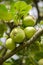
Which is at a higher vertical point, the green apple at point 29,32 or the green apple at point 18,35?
the green apple at point 29,32

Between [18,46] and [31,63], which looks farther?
[31,63]

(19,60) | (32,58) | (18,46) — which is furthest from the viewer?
(19,60)

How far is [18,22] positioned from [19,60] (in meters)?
0.22

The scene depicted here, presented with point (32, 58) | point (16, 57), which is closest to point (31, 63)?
point (32, 58)

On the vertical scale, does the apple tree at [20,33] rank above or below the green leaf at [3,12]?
below

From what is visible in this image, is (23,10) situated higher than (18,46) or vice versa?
(23,10)

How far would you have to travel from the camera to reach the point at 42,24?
719mm

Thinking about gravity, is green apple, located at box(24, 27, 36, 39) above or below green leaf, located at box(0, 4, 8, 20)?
below

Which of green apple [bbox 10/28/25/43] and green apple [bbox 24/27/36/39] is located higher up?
green apple [bbox 24/27/36/39]

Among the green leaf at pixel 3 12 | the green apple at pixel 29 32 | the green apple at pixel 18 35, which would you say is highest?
the green leaf at pixel 3 12

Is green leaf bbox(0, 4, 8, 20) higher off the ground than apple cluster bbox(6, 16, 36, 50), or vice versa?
green leaf bbox(0, 4, 8, 20)

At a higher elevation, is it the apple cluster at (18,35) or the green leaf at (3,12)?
the green leaf at (3,12)

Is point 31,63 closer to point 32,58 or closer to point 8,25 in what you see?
point 32,58

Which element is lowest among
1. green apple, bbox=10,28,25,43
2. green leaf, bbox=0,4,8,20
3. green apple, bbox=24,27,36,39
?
green apple, bbox=10,28,25,43
